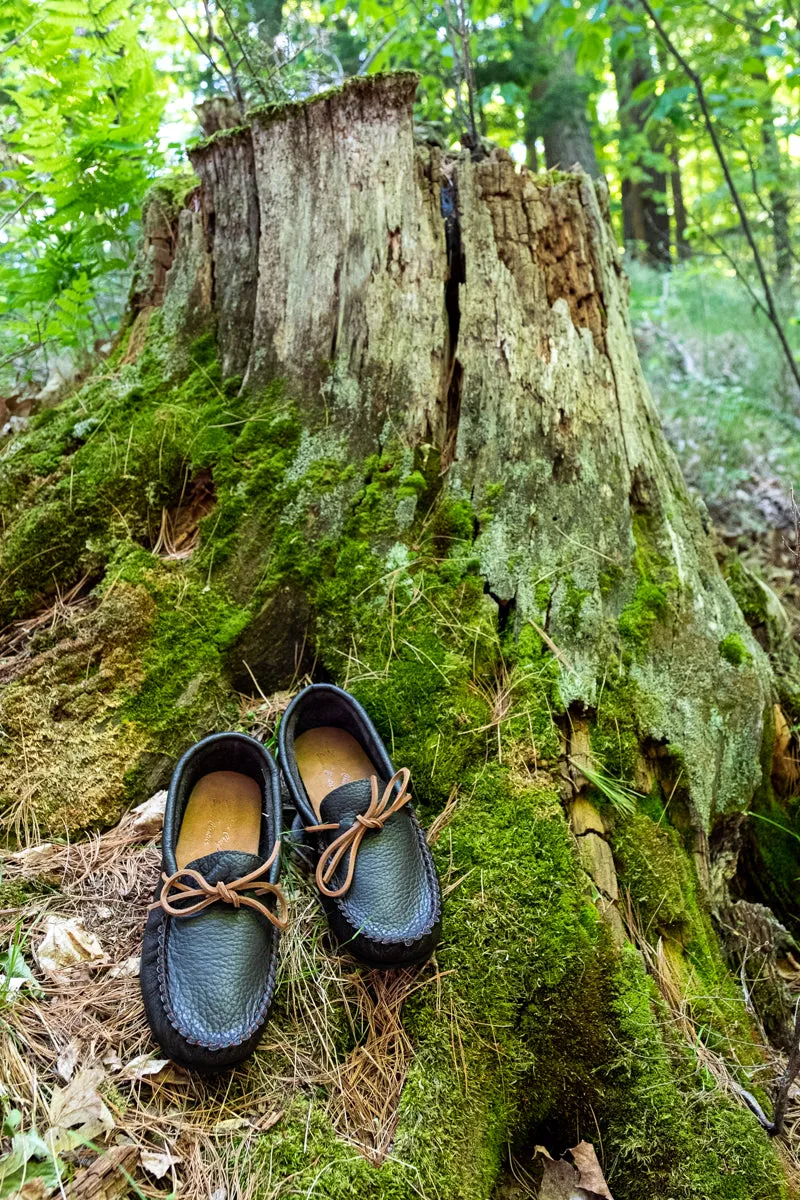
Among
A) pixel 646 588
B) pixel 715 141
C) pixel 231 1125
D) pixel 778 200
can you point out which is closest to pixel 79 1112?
pixel 231 1125

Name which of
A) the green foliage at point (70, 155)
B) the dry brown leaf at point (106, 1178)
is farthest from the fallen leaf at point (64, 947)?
the green foliage at point (70, 155)

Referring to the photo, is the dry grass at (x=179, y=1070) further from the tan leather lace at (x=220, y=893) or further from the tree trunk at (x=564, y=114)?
the tree trunk at (x=564, y=114)

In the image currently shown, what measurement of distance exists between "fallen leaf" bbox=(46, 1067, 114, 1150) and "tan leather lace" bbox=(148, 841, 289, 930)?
37 cm

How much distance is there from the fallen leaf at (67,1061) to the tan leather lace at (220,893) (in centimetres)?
32

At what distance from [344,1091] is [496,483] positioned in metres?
1.85

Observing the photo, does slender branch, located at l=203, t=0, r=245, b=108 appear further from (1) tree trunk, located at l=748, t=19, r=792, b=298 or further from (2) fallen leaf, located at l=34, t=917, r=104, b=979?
(1) tree trunk, located at l=748, t=19, r=792, b=298

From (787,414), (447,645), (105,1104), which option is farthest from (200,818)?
(787,414)

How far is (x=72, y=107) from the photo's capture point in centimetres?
306

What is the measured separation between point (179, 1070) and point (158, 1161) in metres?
0.18

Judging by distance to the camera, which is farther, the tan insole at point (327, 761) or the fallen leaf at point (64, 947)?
the tan insole at point (327, 761)

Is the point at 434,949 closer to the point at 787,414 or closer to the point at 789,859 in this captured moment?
the point at 789,859

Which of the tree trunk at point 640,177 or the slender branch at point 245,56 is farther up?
the tree trunk at point 640,177

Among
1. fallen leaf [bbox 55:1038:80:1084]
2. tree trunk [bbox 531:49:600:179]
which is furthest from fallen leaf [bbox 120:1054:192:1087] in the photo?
tree trunk [bbox 531:49:600:179]

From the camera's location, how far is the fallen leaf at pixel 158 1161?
4.64ft
